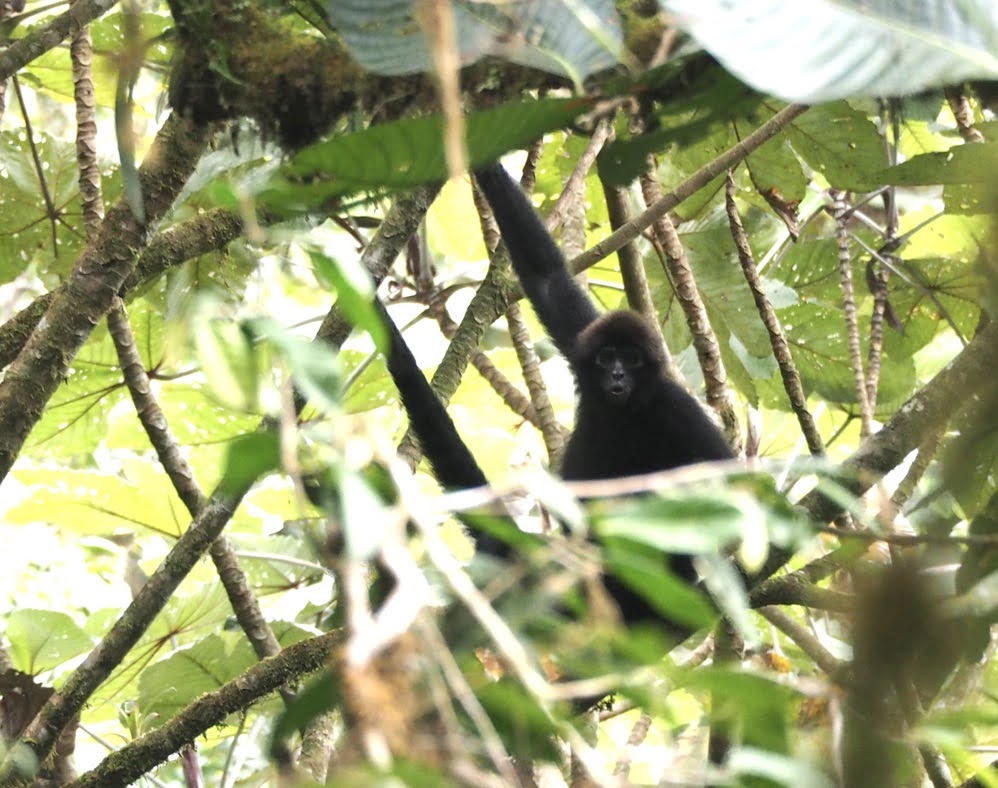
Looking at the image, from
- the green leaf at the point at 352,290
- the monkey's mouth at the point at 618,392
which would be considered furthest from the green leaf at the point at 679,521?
the monkey's mouth at the point at 618,392

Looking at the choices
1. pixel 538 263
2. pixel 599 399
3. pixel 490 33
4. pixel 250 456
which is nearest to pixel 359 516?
pixel 250 456

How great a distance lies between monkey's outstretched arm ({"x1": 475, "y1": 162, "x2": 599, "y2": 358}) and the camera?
483 cm

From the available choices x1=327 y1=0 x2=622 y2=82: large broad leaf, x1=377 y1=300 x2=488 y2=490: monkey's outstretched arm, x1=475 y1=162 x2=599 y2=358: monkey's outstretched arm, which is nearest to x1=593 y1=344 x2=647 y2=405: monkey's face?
x1=475 y1=162 x2=599 y2=358: monkey's outstretched arm

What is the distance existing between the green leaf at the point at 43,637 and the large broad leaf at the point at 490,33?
12.1ft

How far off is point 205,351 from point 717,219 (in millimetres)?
4781

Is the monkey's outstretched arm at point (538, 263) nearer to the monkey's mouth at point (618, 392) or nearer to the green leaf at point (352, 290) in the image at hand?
the monkey's mouth at point (618, 392)

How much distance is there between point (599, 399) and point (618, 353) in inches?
11.5

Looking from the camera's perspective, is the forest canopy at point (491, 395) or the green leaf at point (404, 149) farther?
the green leaf at point (404, 149)

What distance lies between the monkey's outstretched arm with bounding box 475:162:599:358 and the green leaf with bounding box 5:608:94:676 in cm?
263

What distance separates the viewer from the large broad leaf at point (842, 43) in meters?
1.80

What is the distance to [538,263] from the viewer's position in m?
5.23

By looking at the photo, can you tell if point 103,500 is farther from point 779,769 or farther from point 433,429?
point 779,769

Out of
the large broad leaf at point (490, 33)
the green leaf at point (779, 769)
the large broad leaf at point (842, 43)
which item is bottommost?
the green leaf at point (779, 769)

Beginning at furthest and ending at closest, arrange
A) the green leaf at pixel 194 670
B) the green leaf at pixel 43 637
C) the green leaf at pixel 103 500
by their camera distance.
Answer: the green leaf at pixel 103 500, the green leaf at pixel 194 670, the green leaf at pixel 43 637
